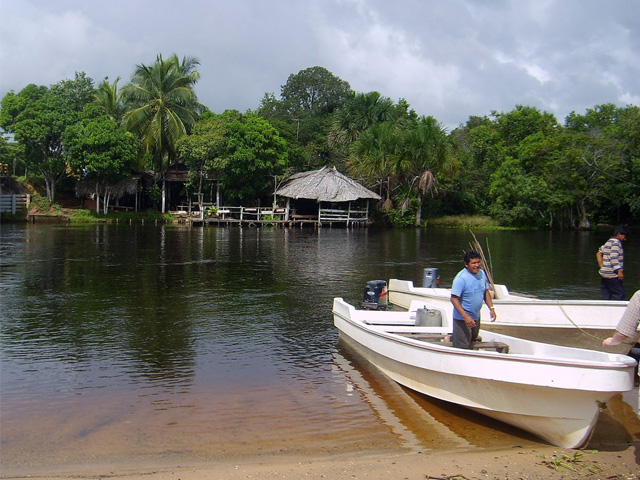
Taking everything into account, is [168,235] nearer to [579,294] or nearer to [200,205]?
[200,205]

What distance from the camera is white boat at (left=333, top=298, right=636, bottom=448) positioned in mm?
5430

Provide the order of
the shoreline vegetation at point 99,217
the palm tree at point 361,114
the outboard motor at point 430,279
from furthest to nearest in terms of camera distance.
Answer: the palm tree at point 361,114, the shoreline vegetation at point 99,217, the outboard motor at point 430,279

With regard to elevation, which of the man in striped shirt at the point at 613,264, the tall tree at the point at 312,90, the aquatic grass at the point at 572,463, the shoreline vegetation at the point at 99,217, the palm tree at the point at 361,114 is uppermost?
the tall tree at the point at 312,90

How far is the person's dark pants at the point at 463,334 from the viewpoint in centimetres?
694

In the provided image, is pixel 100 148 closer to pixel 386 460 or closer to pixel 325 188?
pixel 325 188

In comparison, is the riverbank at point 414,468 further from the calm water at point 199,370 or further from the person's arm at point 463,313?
the person's arm at point 463,313

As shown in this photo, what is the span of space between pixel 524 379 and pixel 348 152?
44001mm

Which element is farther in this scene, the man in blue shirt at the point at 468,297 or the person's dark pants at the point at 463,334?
the person's dark pants at the point at 463,334

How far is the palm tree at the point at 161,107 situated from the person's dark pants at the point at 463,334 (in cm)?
3692

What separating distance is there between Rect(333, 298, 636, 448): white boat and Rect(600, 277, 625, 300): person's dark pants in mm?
3445

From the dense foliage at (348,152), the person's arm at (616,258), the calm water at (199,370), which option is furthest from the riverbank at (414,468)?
the dense foliage at (348,152)

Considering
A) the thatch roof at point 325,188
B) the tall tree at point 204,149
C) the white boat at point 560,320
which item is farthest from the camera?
the thatch roof at point 325,188

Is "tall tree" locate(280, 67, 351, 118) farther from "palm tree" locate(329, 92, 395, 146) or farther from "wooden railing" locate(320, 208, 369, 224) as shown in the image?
"wooden railing" locate(320, 208, 369, 224)

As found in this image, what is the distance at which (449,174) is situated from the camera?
45.7 metres
